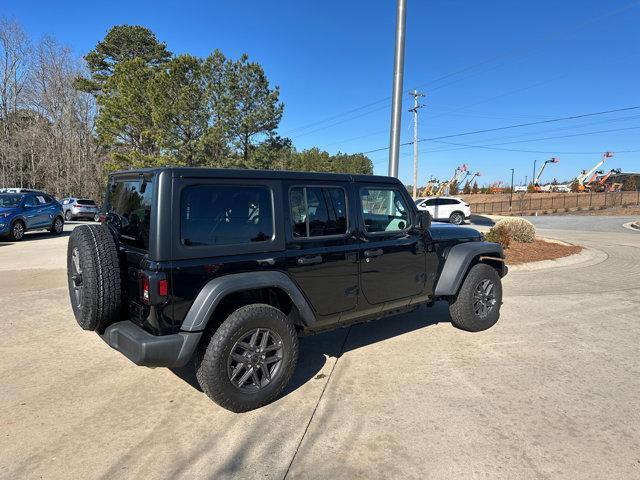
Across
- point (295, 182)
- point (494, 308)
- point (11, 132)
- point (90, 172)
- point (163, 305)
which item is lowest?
point (494, 308)

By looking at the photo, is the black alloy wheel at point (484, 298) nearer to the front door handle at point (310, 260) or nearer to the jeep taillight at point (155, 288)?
the front door handle at point (310, 260)

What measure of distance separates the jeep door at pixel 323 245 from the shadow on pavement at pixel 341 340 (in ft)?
2.30

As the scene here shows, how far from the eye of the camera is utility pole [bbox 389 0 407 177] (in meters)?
9.55

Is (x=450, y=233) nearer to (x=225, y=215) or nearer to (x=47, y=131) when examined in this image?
(x=225, y=215)

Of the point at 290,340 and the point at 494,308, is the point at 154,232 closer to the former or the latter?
the point at 290,340

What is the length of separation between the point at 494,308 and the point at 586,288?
334 cm

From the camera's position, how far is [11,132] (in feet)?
134

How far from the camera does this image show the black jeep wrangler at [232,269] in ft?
9.71

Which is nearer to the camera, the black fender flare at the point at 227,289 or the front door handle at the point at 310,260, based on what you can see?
the black fender flare at the point at 227,289

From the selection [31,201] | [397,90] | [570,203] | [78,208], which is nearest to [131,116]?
[78,208]

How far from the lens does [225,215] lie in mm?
3217

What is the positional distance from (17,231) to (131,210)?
13840 mm

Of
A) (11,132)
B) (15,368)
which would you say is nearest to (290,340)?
(15,368)

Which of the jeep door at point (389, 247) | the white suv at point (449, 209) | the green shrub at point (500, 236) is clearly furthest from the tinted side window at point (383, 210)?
the white suv at point (449, 209)
